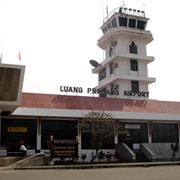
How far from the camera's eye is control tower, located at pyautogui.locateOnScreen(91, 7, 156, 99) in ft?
147

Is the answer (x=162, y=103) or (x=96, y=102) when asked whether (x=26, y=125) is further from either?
(x=162, y=103)

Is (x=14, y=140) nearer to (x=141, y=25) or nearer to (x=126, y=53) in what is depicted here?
(x=126, y=53)

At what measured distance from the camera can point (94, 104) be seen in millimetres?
32719

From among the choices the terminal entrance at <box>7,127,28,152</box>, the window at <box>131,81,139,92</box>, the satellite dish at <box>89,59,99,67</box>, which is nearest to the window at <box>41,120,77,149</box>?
the terminal entrance at <box>7,127,28,152</box>

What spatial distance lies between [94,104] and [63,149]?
954 centimetres

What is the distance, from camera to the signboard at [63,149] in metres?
23.7

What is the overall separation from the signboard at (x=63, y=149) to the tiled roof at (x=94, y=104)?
6632mm

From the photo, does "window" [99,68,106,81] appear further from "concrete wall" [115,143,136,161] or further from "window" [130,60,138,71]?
"concrete wall" [115,143,136,161]

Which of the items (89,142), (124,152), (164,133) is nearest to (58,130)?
(89,142)

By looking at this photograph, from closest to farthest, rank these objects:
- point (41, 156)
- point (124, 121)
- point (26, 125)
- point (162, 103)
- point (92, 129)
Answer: point (41, 156), point (92, 129), point (26, 125), point (124, 121), point (162, 103)

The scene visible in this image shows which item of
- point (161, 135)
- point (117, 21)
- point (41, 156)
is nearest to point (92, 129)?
point (41, 156)

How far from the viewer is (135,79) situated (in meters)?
44.8

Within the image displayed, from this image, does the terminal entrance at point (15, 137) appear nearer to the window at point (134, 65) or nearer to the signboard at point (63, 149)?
the signboard at point (63, 149)

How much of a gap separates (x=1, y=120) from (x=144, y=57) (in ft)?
80.8
